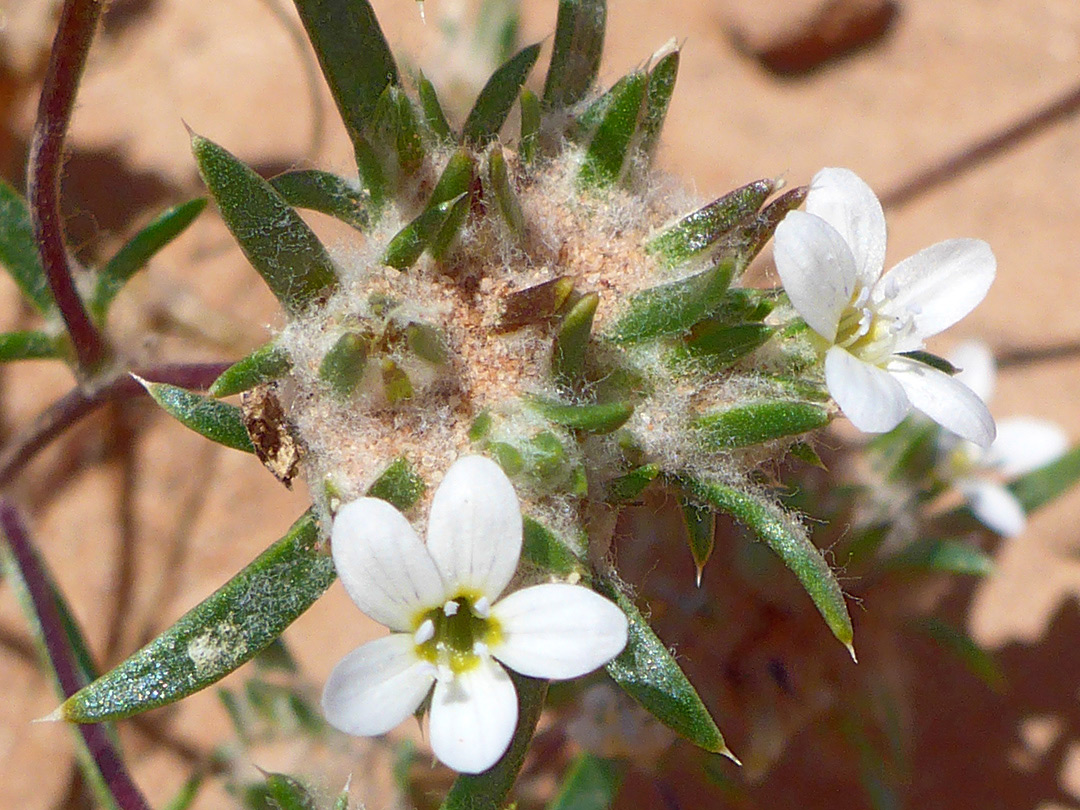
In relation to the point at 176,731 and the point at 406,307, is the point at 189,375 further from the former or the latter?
the point at 176,731

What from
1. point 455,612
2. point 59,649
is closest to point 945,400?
point 455,612

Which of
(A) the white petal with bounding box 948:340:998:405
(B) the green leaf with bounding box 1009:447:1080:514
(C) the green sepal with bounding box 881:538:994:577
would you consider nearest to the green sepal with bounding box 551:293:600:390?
(C) the green sepal with bounding box 881:538:994:577

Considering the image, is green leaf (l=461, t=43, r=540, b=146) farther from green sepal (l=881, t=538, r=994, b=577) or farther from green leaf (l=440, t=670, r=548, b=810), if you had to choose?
green sepal (l=881, t=538, r=994, b=577)

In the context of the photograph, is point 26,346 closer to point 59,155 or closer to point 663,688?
point 59,155

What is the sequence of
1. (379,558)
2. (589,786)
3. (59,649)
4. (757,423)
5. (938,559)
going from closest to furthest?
(379,558), (757,423), (59,649), (589,786), (938,559)

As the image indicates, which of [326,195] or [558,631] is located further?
[326,195]

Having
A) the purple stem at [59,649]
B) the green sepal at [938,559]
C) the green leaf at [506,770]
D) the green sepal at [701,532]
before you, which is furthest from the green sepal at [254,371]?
the green sepal at [938,559]
